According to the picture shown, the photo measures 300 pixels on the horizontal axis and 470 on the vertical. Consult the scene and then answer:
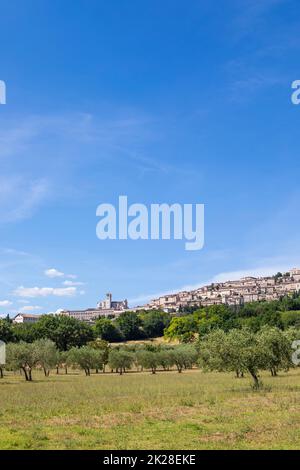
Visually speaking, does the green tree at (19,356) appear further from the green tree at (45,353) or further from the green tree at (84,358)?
the green tree at (84,358)

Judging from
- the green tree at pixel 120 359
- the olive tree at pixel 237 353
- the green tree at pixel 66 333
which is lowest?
the green tree at pixel 120 359

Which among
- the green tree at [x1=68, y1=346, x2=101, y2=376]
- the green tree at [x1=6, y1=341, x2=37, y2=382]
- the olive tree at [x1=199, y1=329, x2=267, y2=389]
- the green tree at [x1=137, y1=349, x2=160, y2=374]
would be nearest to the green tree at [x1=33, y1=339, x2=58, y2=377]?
the green tree at [x1=6, y1=341, x2=37, y2=382]

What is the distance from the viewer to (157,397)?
42469mm

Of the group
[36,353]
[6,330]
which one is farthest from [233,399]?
[6,330]

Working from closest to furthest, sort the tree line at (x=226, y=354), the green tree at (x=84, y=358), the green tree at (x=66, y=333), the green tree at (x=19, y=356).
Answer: the tree line at (x=226, y=354), the green tree at (x=19, y=356), the green tree at (x=84, y=358), the green tree at (x=66, y=333)

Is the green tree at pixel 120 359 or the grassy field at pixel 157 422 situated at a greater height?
the grassy field at pixel 157 422

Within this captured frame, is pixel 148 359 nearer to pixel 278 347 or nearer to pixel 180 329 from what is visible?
pixel 278 347

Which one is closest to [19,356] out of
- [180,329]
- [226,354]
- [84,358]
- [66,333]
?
[84,358]

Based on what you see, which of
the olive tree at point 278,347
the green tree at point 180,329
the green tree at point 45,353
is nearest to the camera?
the olive tree at point 278,347

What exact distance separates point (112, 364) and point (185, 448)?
78355mm

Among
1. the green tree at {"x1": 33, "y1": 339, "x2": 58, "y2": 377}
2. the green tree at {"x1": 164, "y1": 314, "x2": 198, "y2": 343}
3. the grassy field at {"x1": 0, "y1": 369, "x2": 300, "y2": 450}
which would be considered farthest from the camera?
the green tree at {"x1": 164, "y1": 314, "x2": 198, "y2": 343}

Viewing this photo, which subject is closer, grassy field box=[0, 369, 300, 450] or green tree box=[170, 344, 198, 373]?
grassy field box=[0, 369, 300, 450]

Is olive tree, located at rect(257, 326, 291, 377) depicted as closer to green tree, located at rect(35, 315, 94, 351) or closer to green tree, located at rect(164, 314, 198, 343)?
green tree, located at rect(35, 315, 94, 351)

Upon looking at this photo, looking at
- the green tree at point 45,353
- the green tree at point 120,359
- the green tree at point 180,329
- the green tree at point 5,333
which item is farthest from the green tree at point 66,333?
the green tree at point 45,353
